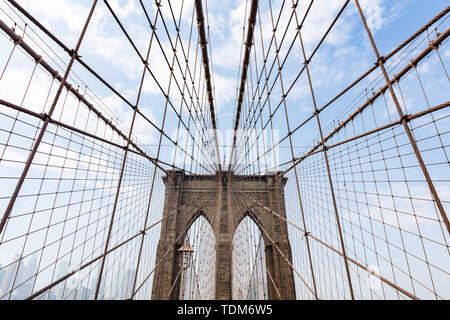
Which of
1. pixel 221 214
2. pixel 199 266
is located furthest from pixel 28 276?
pixel 199 266

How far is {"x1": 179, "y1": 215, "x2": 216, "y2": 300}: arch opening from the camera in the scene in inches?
205

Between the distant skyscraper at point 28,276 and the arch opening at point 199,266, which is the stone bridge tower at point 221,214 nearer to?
the arch opening at point 199,266

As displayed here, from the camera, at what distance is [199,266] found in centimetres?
605

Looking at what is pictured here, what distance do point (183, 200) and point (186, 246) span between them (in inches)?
239

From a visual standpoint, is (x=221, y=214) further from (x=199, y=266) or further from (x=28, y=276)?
(x=28, y=276)

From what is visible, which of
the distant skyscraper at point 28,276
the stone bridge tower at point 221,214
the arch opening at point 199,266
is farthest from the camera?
the stone bridge tower at point 221,214

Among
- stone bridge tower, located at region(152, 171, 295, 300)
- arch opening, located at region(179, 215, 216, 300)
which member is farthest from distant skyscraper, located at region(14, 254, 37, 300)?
stone bridge tower, located at region(152, 171, 295, 300)

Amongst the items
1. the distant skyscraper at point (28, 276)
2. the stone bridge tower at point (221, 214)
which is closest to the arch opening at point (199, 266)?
the stone bridge tower at point (221, 214)

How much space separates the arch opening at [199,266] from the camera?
5.20 metres

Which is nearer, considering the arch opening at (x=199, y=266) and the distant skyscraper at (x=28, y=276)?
the distant skyscraper at (x=28, y=276)

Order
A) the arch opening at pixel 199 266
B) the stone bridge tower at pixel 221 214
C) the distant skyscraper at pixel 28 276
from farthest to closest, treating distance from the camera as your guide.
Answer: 1. the stone bridge tower at pixel 221 214
2. the arch opening at pixel 199 266
3. the distant skyscraper at pixel 28 276
